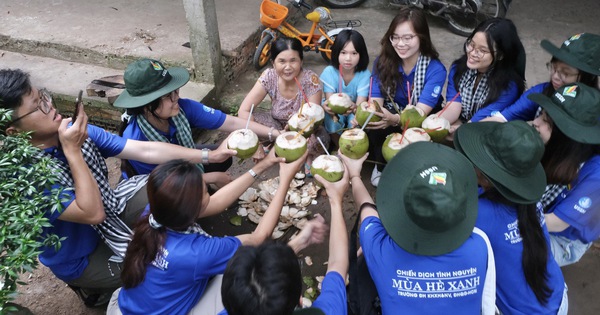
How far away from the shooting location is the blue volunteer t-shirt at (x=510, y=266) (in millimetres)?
A: 1813

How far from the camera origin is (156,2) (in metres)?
6.14

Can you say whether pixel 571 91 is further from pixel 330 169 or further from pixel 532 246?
pixel 330 169

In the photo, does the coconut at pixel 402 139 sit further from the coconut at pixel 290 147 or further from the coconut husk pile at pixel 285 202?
the coconut husk pile at pixel 285 202

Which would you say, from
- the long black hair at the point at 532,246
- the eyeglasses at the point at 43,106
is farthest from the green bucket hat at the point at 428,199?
the eyeglasses at the point at 43,106

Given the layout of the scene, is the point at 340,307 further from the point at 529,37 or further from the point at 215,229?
the point at 529,37

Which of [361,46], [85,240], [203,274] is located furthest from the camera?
[361,46]

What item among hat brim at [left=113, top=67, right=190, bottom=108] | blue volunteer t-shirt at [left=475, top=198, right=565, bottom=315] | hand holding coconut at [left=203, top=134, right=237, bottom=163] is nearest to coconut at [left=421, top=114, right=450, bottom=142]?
blue volunteer t-shirt at [left=475, top=198, right=565, bottom=315]

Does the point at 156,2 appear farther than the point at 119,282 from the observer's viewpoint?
Yes

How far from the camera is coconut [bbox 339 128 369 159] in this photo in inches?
100

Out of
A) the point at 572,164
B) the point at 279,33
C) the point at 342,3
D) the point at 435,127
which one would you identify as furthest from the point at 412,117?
the point at 342,3

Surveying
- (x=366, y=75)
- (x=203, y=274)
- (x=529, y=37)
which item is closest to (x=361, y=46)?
(x=366, y=75)

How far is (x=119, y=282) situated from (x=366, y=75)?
2.44 meters

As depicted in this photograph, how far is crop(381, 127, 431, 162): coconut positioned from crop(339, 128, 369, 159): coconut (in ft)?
0.48

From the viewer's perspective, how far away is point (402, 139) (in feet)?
8.61
